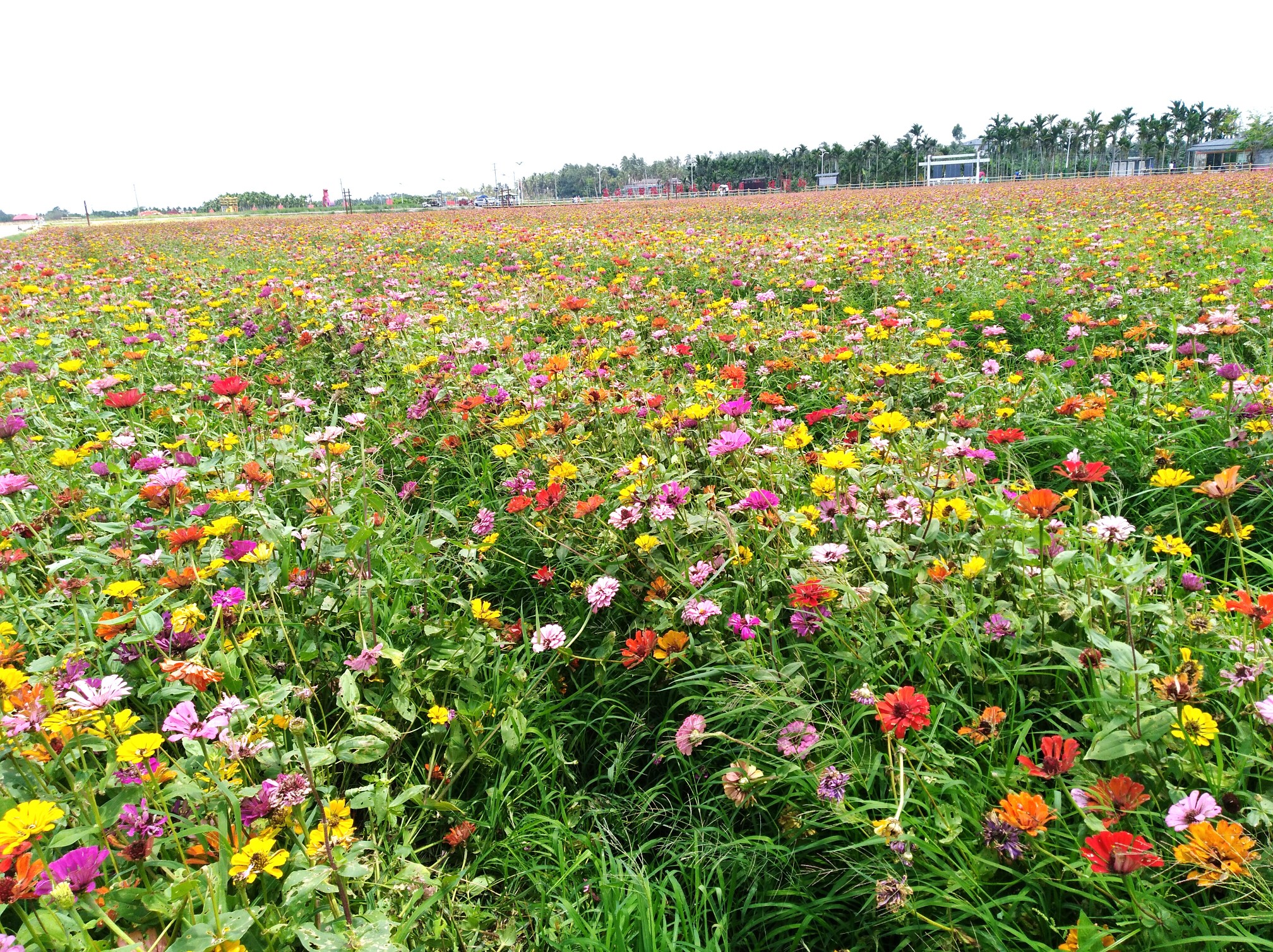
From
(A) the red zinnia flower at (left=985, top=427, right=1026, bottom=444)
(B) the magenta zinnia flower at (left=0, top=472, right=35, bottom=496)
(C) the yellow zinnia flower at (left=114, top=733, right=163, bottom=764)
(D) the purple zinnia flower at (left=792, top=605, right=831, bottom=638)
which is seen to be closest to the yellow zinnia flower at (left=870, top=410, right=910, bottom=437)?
(A) the red zinnia flower at (left=985, top=427, right=1026, bottom=444)

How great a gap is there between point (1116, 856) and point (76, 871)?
1399 mm

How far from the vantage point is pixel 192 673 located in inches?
53.1

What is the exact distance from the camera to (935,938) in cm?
115

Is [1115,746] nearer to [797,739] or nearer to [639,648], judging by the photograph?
[797,739]

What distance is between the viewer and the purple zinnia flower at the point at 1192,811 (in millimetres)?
960

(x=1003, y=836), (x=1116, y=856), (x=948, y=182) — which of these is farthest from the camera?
(x=948, y=182)

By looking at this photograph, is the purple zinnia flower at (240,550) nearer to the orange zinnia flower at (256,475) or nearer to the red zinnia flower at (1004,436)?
the orange zinnia flower at (256,475)

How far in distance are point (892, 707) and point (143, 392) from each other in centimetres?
372

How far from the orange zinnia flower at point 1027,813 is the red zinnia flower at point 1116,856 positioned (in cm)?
13

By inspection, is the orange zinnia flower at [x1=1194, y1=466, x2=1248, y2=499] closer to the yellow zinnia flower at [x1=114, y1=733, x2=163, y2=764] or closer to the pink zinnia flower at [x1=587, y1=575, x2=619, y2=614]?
the pink zinnia flower at [x1=587, y1=575, x2=619, y2=614]

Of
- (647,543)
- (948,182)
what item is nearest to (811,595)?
(647,543)

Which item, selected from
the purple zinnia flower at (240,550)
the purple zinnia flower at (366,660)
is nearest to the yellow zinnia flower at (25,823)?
the purple zinnia flower at (366,660)

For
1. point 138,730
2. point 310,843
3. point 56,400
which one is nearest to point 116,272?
point 56,400

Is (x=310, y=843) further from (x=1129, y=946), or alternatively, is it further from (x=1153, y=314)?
(x=1153, y=314)
